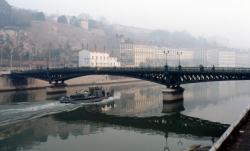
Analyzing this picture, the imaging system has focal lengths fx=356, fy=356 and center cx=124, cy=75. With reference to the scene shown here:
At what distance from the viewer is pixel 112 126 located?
1972 inches

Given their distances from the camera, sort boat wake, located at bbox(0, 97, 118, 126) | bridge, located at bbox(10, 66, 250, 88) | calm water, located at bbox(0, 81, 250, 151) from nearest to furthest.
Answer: calm water, located at bbox(0, 81, 250, 151), boat wake, located at bbox(0, 97, 118, 126), bridge, located at bbox(10, 66, 250, 88)

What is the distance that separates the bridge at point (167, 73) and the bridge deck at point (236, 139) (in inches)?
1691

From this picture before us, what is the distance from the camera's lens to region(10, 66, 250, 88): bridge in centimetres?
6581

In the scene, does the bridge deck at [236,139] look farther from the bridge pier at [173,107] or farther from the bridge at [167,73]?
the bridge at [167,73]

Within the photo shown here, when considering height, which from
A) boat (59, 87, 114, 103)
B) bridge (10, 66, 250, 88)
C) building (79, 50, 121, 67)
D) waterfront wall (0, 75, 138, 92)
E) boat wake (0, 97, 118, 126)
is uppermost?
building (79, 50, 121, 67)

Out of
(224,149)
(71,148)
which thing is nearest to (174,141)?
(71,148)

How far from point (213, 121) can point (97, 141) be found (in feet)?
64.0

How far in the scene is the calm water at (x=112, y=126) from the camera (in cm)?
3850

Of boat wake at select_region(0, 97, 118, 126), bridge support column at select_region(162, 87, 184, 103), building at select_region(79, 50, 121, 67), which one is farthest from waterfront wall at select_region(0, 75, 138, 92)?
→ bridge support column at select_region(162, 87, 184, 103)

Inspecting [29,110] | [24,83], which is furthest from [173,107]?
[24,83]

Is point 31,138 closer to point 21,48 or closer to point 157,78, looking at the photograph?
point 157,78

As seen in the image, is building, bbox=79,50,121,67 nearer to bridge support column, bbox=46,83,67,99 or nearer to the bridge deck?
bridge support column, bbox=46,83,67,99

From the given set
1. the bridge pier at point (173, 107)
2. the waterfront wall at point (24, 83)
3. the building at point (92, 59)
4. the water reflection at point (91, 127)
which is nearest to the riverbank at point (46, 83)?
the waterfront wall at point (24, 83)

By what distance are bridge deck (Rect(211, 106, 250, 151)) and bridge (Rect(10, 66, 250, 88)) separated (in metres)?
42.9
